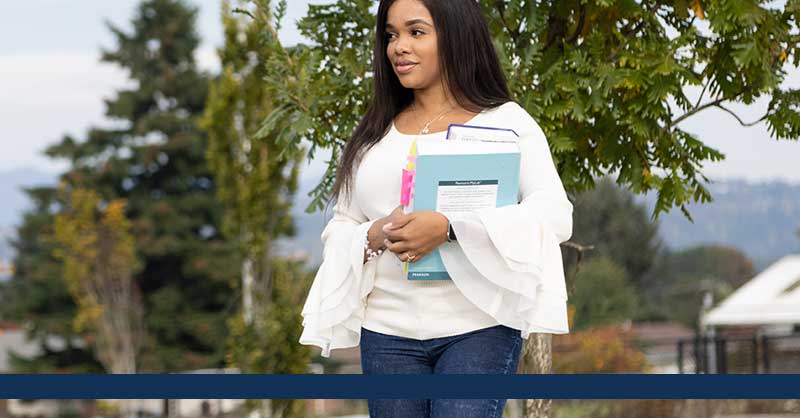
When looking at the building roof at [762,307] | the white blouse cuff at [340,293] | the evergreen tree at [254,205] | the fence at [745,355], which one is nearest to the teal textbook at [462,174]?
the white blouse cuff at [340,293]

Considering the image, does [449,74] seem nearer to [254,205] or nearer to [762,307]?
[254,205]

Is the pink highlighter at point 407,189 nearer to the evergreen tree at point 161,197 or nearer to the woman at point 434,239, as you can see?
the woman at point 434,239

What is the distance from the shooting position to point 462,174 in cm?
264

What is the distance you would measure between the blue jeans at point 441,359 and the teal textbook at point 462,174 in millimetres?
154

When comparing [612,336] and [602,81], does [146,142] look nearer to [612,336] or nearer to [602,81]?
[612,336]

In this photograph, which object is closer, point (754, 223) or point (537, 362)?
point (537, 362)

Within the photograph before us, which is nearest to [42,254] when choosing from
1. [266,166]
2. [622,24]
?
[266,166]

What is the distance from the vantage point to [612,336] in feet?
100

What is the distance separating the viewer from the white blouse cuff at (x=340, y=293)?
2.78 metres

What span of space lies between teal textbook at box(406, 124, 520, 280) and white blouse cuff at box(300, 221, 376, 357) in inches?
5.6

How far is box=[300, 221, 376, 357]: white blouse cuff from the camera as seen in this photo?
9.12 feet

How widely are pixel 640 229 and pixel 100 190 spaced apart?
2710 cm

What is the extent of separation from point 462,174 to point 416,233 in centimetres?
16

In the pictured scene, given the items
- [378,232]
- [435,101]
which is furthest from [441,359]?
[435,101]
